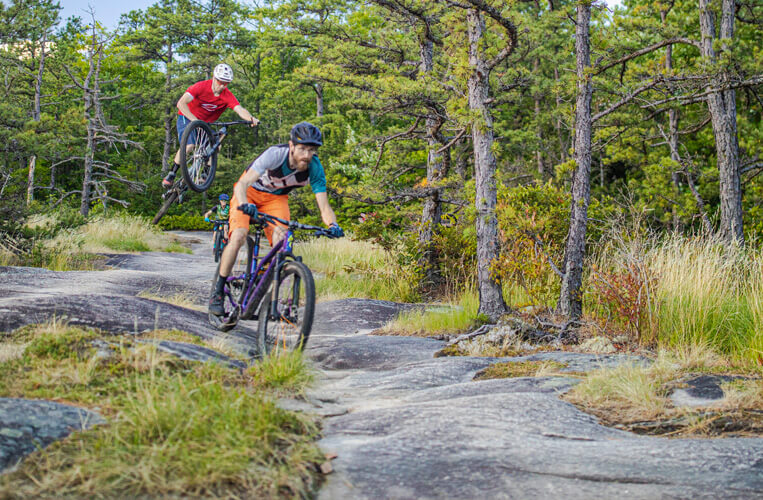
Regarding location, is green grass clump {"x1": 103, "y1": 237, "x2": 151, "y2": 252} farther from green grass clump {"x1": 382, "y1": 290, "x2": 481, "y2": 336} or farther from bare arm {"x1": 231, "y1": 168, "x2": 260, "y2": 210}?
bare arm {"x1": 231, "y1": 168, "x2": 260, "y2": 210}

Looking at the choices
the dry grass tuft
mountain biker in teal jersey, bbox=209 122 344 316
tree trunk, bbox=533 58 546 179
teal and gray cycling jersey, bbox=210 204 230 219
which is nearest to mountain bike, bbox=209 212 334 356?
mountain biker in teal jersey, bbox=209 122 344 316

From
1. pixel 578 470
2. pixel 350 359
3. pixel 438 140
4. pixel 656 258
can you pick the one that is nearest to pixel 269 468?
pixel 578 470

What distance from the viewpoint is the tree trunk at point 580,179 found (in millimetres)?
7824

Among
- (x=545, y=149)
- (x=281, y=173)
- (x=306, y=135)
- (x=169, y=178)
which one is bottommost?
(x=281, y=173)

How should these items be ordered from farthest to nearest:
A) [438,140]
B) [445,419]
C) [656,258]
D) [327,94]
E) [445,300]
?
1. [327,94]
2. [438,140]
3. [445,300]
4. [656,258]
5. [445,419]

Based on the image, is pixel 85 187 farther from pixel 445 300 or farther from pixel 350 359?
pixel 350 359

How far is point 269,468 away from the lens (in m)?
2.67

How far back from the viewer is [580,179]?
25.9ft

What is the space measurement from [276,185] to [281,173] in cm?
18

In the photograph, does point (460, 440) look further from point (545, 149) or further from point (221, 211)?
point (545, 149)

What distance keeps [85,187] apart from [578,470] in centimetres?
2135

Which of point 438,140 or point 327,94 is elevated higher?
point 327,94

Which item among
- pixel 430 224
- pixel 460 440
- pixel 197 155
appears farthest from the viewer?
pixel 430 224

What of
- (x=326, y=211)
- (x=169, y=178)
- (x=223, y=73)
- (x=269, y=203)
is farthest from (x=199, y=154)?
(x=326, y=211)
